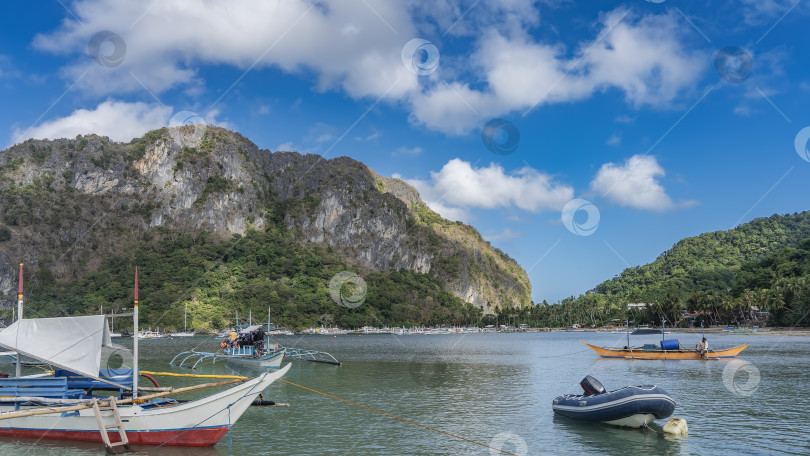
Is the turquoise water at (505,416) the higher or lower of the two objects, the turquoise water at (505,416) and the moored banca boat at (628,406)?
the lower

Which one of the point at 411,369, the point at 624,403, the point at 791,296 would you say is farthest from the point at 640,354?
the point at 791,296

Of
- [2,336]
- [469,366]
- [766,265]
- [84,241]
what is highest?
[84,241]

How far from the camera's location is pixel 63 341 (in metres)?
19.0

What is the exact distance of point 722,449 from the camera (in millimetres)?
18625

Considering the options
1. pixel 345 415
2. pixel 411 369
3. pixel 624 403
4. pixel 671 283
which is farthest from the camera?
pixel 671 283

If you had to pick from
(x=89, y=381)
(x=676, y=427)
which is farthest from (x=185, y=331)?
(x=676, y=427)

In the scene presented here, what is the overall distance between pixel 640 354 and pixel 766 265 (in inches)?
3819

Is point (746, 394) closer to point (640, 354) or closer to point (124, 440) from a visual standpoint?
point (640, 354)

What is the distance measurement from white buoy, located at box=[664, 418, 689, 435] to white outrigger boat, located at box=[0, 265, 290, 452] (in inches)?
592

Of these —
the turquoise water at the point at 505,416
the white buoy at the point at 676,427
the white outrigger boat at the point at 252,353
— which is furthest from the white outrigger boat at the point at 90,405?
the white outrigger boat at the point at 252,353

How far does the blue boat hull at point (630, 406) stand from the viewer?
69.5 feet

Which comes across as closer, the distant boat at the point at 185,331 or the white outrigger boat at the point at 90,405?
the white outrigger boat at the point at 90,405

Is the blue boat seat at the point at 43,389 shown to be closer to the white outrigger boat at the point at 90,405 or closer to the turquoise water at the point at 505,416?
the white outrigger boat at the point at 90,405

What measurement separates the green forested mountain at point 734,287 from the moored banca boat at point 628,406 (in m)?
91.1
